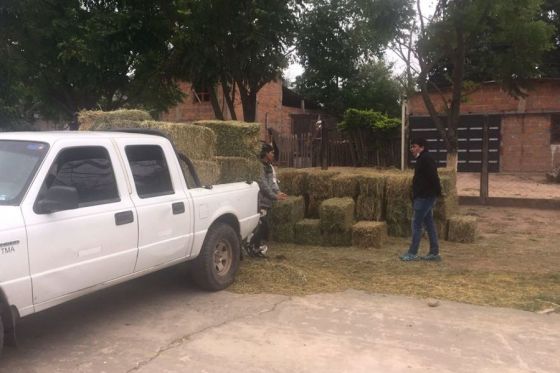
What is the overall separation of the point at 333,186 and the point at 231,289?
4214 mm

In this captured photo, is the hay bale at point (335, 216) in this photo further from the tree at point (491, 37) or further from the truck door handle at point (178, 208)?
the tree at point (491, 37)

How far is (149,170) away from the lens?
19.0ft

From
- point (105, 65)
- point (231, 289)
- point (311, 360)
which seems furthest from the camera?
point (105, 65)

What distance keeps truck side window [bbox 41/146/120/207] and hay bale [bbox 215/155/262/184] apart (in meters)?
2.99

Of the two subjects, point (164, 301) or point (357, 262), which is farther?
point (357, 262)

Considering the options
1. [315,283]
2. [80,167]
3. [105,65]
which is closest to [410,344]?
[315,283]

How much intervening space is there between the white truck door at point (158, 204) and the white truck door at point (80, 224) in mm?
154

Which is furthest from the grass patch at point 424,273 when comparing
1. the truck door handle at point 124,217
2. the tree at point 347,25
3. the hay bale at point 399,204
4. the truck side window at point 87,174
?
the tree at point 347,25

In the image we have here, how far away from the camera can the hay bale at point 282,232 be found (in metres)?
9.85

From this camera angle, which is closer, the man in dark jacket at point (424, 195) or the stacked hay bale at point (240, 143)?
the man in dark jacket at point (424, 195)

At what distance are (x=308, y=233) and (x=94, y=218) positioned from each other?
5.38 metres

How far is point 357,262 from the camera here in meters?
8.38

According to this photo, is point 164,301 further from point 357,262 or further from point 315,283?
point 357,262

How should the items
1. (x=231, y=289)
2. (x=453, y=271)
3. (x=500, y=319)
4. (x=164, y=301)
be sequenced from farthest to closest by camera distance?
(x=453, y=271) → (x=231, y=289) → (x=164, y=301) → (x=500, y=319)
